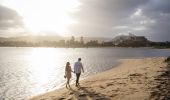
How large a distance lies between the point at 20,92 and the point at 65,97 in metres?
8.56

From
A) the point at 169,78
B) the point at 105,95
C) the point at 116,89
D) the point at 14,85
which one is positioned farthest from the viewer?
the point at 14,85

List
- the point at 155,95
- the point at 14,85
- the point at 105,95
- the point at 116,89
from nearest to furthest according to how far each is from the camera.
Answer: the point at 155,95 < the point at 105,95 < the point at 116,89 < the point at 14,85

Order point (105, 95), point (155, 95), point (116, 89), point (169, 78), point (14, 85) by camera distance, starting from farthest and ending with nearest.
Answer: point (14, 85) → point (169, 78) → point (116, 89) → point (105, 95) → point (155, 95)

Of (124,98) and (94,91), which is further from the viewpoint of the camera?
(94,91)

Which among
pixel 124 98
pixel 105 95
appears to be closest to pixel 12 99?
pixel 105 95

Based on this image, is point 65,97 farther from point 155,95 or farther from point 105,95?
point 155,95

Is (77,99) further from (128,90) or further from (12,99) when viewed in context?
(12,99)

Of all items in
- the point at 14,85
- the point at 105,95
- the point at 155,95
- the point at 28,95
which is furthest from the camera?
the point at 14,85

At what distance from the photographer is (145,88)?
17922 mm

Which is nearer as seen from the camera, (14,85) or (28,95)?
(28,95)

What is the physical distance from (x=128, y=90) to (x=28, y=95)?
1034cm

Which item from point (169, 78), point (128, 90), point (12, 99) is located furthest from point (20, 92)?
point (169, 78)

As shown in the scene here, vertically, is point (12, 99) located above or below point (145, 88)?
below

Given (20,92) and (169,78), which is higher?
(169,78)
